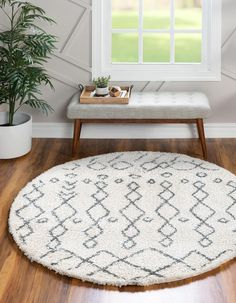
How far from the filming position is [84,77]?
5008 mm

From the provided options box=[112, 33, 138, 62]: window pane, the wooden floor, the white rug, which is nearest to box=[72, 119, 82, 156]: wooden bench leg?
the white rug

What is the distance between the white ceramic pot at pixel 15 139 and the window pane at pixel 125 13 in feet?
3.38

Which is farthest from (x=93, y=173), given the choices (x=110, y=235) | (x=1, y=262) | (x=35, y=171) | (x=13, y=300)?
(x=13, y=300)

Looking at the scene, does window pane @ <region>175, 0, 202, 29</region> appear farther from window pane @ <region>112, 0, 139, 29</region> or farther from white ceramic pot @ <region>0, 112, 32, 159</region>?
white ceramic pot @ <region>0, 112, 32, 159</region>

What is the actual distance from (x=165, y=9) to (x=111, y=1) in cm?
46

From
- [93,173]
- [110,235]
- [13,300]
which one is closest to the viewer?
[13,300]

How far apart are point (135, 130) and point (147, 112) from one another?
0.56 m

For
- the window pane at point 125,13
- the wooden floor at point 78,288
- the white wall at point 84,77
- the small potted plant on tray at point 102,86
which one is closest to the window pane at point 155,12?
the window pane at point 125,13

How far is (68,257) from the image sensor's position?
10.5 feet

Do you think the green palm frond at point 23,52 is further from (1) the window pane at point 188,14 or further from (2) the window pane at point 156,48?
(1) the window pane at point 188,14

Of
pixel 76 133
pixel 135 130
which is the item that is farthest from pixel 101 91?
pixel 135 130

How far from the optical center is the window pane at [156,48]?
5.11 m

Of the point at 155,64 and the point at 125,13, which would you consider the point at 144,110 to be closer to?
the point at 155,64

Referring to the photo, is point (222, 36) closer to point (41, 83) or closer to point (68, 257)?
point (41, 83)
